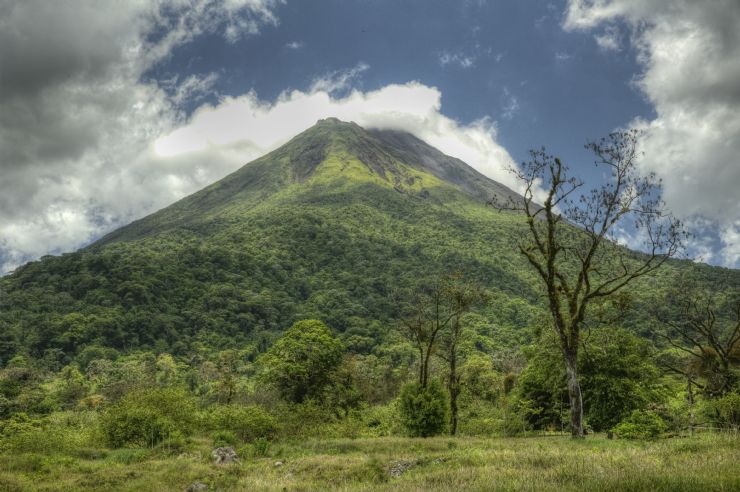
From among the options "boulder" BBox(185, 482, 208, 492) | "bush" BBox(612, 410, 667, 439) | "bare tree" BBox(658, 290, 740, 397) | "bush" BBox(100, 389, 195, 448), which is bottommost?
"bush" BBox(100, 389, 195, 448)

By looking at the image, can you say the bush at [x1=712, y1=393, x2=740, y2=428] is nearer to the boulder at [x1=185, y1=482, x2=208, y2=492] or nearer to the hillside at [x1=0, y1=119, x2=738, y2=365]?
the boulder at [x1=185, y1=482, x2=208, y2=492]

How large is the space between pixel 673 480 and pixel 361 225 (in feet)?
629

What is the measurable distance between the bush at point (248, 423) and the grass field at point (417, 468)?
171 centimetres

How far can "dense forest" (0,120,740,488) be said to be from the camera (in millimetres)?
29000

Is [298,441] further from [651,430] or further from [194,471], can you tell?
[651,430]

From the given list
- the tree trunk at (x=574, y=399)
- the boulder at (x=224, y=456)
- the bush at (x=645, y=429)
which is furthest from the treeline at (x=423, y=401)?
the boulder at (x=224, y=456)

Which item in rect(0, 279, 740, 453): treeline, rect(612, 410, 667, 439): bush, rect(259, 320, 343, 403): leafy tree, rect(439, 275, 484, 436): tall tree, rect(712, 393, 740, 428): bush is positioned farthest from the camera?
rect(259, 320, 343, 403): leafy tree

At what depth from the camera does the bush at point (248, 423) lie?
2955 cm

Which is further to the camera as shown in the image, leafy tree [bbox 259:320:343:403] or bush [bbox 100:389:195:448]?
leafy tree [bbox 259:320:343:403]

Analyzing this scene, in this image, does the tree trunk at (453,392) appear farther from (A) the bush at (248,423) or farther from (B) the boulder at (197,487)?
(B) the boulder at (197,487)

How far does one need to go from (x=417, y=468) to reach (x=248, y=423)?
1826 centimetres

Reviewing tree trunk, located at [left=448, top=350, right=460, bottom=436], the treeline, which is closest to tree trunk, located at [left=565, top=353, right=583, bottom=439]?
the treeline

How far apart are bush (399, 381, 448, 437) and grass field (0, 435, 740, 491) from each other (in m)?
3.75

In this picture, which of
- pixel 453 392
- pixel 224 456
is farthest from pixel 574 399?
pixel 224 456
